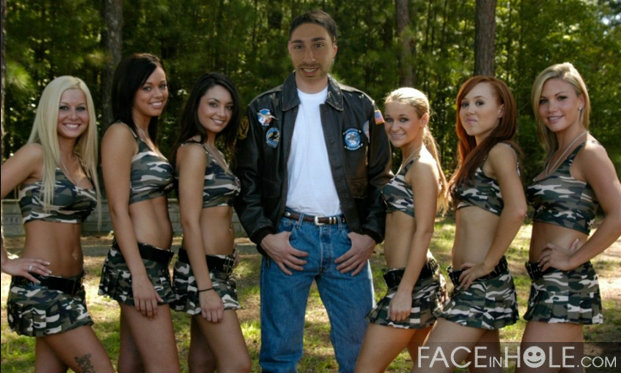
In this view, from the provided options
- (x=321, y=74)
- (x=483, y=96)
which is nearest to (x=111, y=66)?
(x=321, y=74)

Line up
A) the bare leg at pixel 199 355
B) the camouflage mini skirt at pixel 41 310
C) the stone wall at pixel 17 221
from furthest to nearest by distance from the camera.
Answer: the stone wall at pixel 17 221 < the bare leg at pixel 199 355 < the camouflage mini skirt at pixel 41 310

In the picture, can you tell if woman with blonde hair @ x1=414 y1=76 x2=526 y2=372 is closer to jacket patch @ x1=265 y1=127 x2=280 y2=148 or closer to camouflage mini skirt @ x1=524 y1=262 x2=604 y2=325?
camouflage mini skirt @ x1=524 y1=262 x2=604 y2=325

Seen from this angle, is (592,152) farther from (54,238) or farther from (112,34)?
(112,34)

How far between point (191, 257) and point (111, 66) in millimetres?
8267

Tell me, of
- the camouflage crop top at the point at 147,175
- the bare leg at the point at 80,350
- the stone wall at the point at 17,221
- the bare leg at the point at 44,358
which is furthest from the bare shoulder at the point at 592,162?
the stone wall at the point at 17,221

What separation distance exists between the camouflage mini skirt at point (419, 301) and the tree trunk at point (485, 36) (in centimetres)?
781

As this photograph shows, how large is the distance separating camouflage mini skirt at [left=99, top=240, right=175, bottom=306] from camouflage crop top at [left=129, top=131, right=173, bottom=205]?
254 mm

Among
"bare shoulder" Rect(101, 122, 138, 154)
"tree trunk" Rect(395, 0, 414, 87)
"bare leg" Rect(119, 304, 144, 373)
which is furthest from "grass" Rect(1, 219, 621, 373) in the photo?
"tree trunk" Rect(395, 0, 414, 87)

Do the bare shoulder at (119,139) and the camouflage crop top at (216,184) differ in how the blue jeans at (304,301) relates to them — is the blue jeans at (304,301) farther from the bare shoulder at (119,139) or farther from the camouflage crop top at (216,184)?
the bare shoulder at (119,139)

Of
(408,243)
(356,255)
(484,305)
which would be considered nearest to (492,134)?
(408,243)


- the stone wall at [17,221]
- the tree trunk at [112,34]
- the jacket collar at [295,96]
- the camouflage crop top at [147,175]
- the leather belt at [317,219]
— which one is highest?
the tree trunk at [112,34]

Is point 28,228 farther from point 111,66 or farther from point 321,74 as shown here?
point 111,66

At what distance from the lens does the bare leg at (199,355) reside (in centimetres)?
372

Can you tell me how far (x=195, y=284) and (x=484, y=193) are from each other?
1537mm
